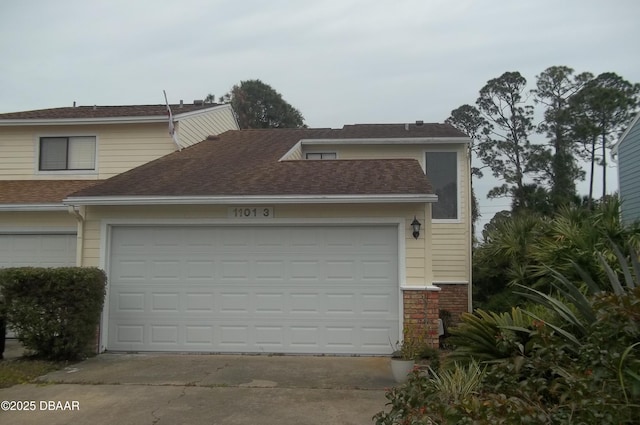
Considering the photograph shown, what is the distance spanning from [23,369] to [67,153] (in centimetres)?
757

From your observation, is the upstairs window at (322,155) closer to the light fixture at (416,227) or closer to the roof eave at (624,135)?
the light fixture at (416,227)

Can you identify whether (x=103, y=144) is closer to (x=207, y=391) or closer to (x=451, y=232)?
(x=207, y=391)

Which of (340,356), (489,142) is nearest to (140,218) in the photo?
(340,356)

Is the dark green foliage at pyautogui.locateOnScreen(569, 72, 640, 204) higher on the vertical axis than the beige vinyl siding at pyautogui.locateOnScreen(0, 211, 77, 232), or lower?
higher

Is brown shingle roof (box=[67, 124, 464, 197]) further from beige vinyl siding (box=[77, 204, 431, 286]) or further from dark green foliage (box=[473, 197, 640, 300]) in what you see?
dark green foliage (box=[473, 197, 640, 300])

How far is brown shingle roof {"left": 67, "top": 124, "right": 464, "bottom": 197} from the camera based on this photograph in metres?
9.48

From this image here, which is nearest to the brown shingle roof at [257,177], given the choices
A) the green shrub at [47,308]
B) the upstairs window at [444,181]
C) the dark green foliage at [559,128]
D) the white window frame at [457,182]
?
the green shrub at [47,308]

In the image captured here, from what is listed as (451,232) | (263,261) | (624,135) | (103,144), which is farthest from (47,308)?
(624,135)

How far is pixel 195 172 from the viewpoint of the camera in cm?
1112

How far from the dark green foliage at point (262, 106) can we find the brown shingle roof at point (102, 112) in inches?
977

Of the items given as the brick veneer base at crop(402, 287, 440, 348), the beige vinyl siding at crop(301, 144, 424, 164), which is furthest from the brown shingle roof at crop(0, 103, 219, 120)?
the brick veneer base at crop(402, 287, 440, 348)

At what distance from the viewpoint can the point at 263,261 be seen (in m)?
9.59

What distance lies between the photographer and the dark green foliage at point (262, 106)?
135ft

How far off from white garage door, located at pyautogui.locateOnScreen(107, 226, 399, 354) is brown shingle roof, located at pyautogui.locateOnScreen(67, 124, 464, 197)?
0.72m
